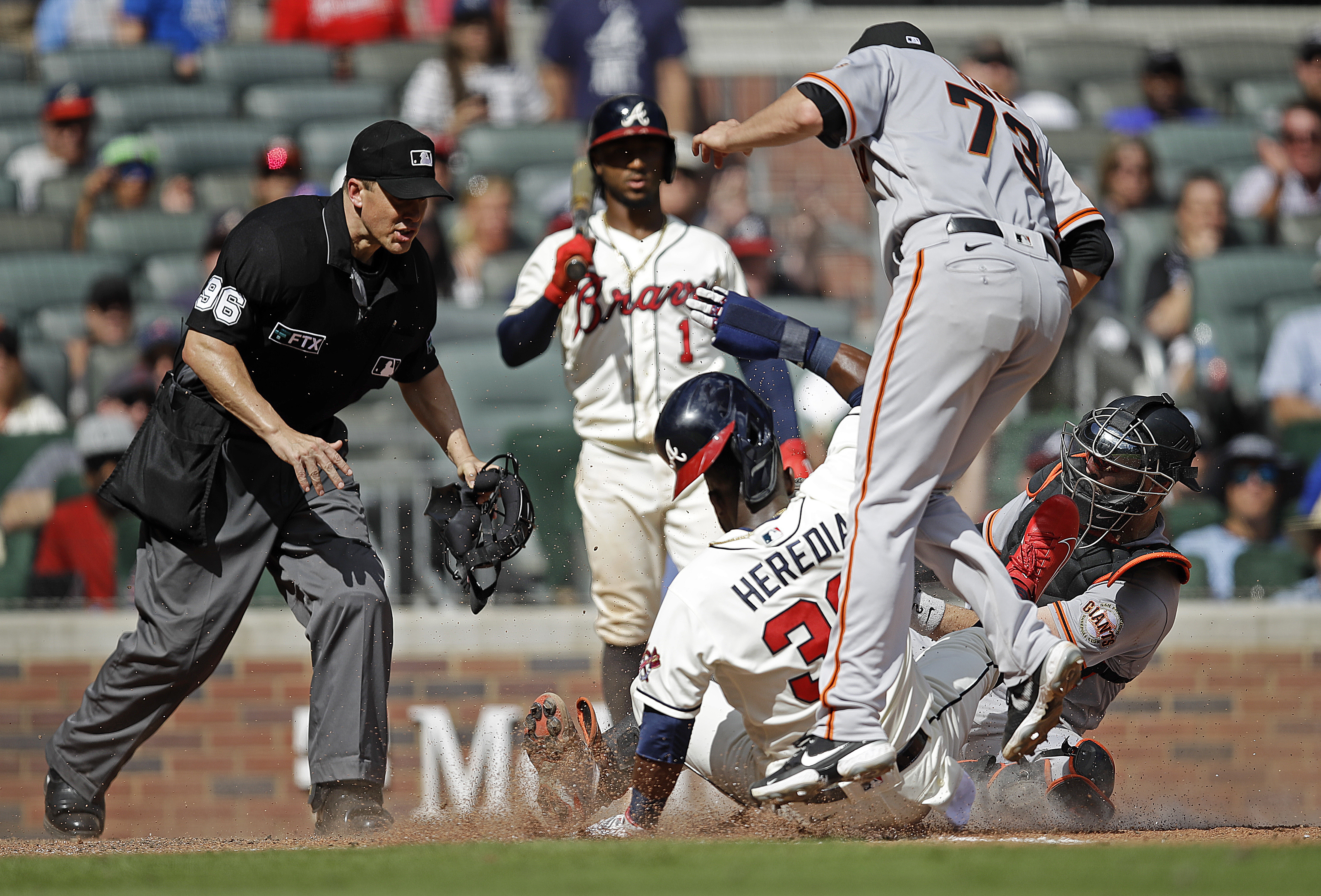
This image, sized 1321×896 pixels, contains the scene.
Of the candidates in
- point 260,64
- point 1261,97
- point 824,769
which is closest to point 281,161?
point 260,64

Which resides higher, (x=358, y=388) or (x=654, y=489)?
(x=358, y=388)

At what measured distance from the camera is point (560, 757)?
4746 mm

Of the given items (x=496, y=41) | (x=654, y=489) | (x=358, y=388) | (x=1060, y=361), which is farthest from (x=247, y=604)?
(x=496, y=41)

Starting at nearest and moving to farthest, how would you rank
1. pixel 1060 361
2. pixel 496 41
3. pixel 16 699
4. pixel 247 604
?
pixel 247 604 < pixel 16 699 < pixel 1060 361 < pixel 496 41

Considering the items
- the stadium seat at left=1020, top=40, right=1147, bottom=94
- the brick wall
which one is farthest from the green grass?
the stadium seat at left=1020, top=40, right=1147, bottom=94

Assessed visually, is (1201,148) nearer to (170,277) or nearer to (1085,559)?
(1085,559)

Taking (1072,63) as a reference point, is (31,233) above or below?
below

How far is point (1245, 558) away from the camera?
7652 millimetres

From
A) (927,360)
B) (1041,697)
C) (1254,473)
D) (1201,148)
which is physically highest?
(1201,148)

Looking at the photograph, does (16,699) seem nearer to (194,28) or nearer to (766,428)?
(766,428)

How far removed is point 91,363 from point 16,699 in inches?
81.0

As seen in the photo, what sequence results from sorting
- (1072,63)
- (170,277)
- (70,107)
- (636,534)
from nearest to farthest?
(636,534)
(170,277)
(70,107)
(1072,63)

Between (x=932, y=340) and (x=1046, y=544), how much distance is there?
85 centimetres

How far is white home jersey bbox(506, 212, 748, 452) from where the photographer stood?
580 cm
